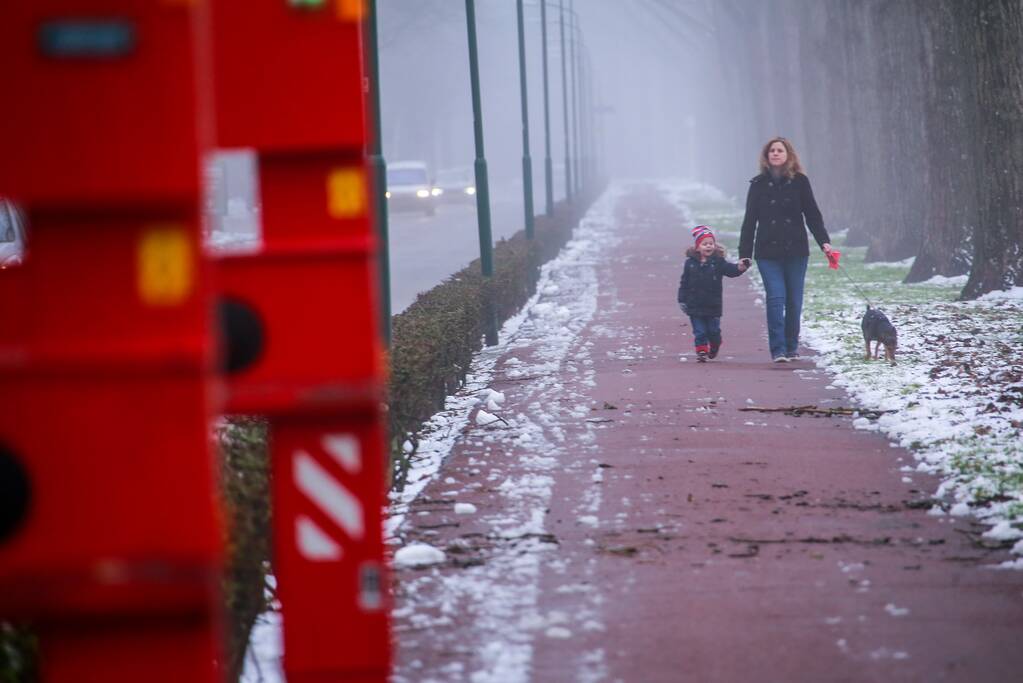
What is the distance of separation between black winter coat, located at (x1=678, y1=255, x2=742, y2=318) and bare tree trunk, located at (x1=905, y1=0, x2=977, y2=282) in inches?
374

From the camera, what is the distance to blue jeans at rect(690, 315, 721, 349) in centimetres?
1404

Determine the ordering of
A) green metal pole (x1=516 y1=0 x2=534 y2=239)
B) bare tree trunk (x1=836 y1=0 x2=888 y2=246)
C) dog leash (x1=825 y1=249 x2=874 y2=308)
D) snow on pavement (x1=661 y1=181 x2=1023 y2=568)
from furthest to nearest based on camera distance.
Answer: bare tree trunk (x1=836 y1=0 x2=888 y2=246)
green metal pole (x1=516 y1=0 x2=534 y2=239)
dog leash (x1=825 y1=249 x2=874 y2=308)
snow on pavement (x1=661 y1=181 x2=1023 y2=568)

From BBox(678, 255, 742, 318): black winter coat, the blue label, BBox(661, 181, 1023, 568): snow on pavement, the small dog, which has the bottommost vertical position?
BBox(661, 181, 1023, 568): snow on pavement

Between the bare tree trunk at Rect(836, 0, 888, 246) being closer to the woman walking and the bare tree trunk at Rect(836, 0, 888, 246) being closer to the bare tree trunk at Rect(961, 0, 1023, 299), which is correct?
the bare tree trunk at Rect(961, 0, 1023, 299)

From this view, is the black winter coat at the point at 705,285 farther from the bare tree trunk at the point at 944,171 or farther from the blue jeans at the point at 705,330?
the bare tree trunk at the point at 944,171

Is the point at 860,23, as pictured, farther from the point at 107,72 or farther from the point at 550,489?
the point at 107,72

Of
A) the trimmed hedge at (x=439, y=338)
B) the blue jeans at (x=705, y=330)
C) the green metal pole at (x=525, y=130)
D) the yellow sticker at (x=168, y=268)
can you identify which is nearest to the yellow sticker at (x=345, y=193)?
the yellow sticker at (x=168, y=268)

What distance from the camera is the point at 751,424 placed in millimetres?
10375

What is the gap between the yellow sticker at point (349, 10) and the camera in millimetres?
3469

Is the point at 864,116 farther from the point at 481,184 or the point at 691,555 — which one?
the point at 691,555

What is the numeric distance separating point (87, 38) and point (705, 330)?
1179cm

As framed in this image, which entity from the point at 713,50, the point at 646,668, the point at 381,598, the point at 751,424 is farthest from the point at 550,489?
the point at 713,50

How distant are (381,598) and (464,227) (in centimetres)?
4836

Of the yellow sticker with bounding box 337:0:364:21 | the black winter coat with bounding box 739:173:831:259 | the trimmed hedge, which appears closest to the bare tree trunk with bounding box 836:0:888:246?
the trimmed hedge
